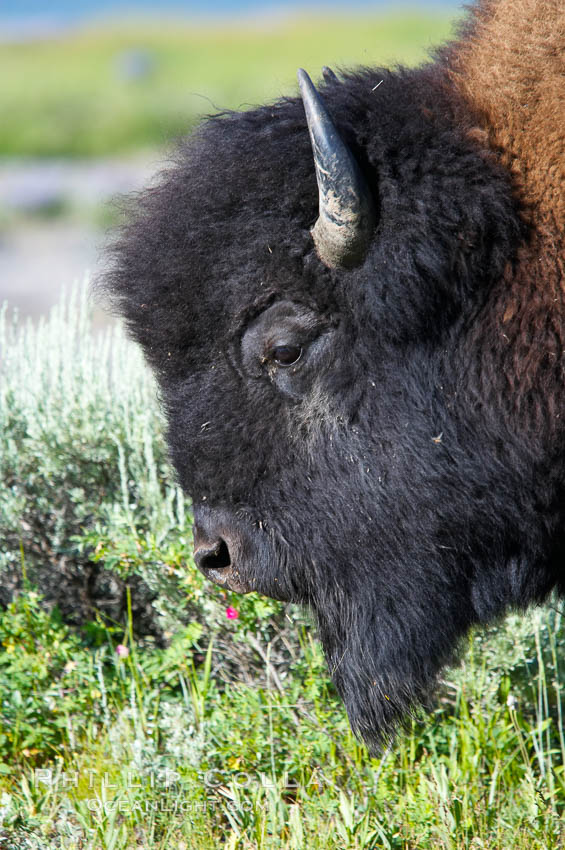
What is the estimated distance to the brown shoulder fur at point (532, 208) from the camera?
247 cm

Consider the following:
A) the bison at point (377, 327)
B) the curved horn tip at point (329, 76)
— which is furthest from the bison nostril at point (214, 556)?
the curved horn tip at point (329, 76)

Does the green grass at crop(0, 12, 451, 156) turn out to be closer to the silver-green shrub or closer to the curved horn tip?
the silver-green shrub

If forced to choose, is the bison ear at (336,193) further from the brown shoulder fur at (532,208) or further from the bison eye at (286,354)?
the brown shoulder fur at (532,208)

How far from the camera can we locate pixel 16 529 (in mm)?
4234

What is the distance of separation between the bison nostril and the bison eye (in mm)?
573

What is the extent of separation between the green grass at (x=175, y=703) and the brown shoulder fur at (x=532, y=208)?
3.90 feet

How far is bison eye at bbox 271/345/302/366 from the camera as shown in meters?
2.62

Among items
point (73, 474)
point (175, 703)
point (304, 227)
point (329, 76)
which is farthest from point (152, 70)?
point (304, 227)

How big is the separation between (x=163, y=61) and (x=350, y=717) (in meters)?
55.5

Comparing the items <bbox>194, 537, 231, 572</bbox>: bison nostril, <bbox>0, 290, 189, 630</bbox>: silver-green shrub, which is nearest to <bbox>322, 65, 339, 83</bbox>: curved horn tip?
<bbox>194, 537, 231, 572</bbox>: bison nostril

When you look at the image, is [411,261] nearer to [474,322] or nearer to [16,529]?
[474,322]

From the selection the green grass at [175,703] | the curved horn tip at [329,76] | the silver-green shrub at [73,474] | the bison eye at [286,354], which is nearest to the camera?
the bison eye at [286,354]

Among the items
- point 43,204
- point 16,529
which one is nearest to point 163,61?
point 43,204

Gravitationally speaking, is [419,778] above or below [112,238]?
below
